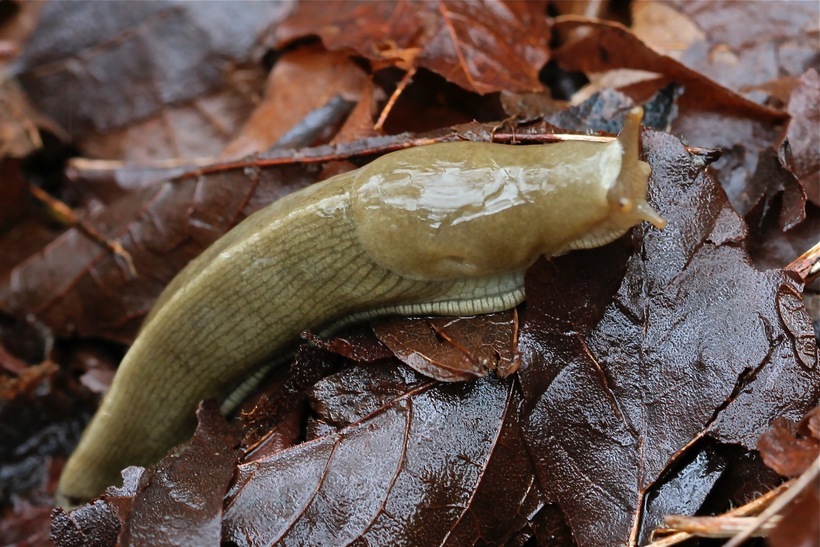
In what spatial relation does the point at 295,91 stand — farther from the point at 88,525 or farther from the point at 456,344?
the point at 88,525

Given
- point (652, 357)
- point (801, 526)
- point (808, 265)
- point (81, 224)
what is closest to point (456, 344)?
point (652, 357)

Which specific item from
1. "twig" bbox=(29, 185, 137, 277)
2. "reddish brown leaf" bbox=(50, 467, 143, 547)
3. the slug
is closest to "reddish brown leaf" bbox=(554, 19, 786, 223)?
the slug

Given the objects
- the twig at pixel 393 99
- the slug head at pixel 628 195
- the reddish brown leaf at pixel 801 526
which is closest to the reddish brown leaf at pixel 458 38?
the twig at pixel 393 99

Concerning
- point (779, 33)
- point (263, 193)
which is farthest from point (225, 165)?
point (779, 33)

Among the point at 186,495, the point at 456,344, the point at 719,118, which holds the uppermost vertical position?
the point at 719,118

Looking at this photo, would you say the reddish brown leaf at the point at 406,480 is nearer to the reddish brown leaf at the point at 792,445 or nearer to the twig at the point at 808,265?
the reddish brown leaf at the point at 792,445

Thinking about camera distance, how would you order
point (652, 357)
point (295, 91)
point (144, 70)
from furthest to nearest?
point (144, 70) < point (295, 91) < point (652, 357)
